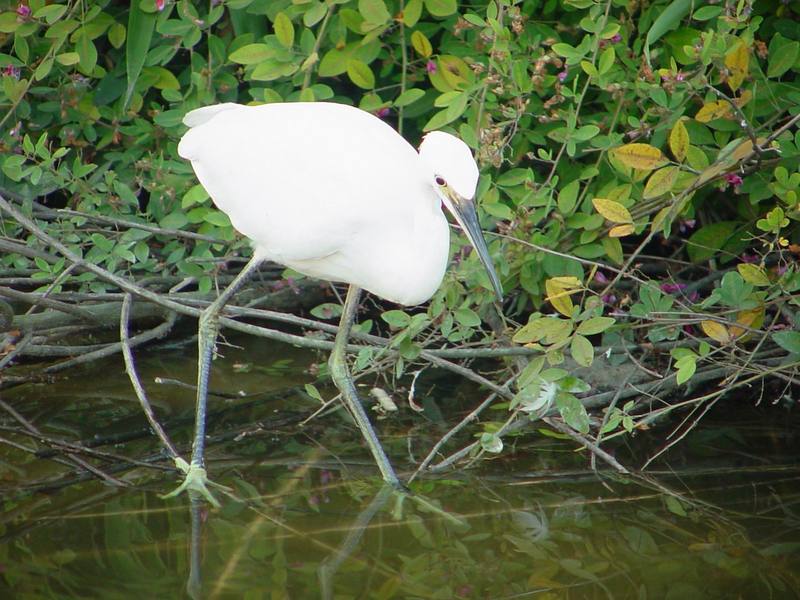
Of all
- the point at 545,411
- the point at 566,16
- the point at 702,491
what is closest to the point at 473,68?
the point at 566,16

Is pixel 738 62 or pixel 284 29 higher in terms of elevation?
pixel 738 62

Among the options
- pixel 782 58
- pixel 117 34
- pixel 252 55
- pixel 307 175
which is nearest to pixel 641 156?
pixel 782 58

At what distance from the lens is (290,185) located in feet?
9.80

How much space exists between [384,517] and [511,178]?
3.65 feet

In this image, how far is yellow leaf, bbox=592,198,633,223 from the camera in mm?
2760

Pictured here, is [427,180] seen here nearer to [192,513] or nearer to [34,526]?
[192,513]

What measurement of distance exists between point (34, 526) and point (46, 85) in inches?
75.3

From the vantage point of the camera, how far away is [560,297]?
108 inches

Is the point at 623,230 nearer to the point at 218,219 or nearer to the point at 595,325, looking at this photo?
Result: the point at 595,325

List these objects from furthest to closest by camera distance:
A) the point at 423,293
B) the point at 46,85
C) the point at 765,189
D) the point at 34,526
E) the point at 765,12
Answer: the point at 46,85 < the point at 765,12 < the point at 765,189 < the point at 423,293 < the point at 34,526

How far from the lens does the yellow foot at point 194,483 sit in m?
2.93

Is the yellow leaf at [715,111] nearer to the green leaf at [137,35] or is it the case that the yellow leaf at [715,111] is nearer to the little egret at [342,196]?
the little egret at [342,196]

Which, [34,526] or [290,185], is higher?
[290,185]

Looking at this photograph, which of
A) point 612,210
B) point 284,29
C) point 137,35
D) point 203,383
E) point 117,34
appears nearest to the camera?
point 612,210
